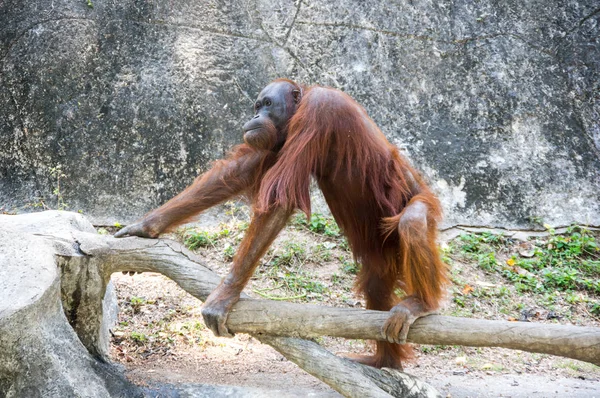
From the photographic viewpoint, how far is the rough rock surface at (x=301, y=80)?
586cm

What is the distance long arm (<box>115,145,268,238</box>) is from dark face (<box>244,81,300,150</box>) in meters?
0.15

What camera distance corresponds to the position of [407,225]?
3094 mm

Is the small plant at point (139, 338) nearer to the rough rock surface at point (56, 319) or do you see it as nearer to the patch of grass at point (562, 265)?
the rough rock surface at point (56, 319)

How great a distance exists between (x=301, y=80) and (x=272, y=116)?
260cm

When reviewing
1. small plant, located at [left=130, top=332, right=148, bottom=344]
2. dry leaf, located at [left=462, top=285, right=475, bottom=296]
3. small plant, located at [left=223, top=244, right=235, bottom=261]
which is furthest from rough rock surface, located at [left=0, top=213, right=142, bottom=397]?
dry leaf, located at [left=462, top=285, right=475, bottom=296]

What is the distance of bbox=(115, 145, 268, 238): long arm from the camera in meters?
3.52

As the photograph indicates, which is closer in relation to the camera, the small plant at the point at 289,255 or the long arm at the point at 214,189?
the long arm at the point at 214,189

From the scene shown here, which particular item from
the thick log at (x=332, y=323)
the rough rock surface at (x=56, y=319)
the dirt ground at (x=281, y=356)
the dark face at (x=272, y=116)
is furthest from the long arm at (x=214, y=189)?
the dirt ground at (x=281, y=356)

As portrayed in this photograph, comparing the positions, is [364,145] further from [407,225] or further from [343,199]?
[407,225]

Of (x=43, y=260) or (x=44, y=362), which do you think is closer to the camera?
(x=44, y=362)

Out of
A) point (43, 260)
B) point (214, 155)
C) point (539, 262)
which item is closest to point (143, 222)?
point (43, 260)

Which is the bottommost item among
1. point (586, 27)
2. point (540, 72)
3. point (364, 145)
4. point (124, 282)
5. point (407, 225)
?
point (124, 282)

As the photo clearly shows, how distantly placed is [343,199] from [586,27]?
4247mm

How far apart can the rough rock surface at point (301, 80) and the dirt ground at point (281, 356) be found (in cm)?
105
